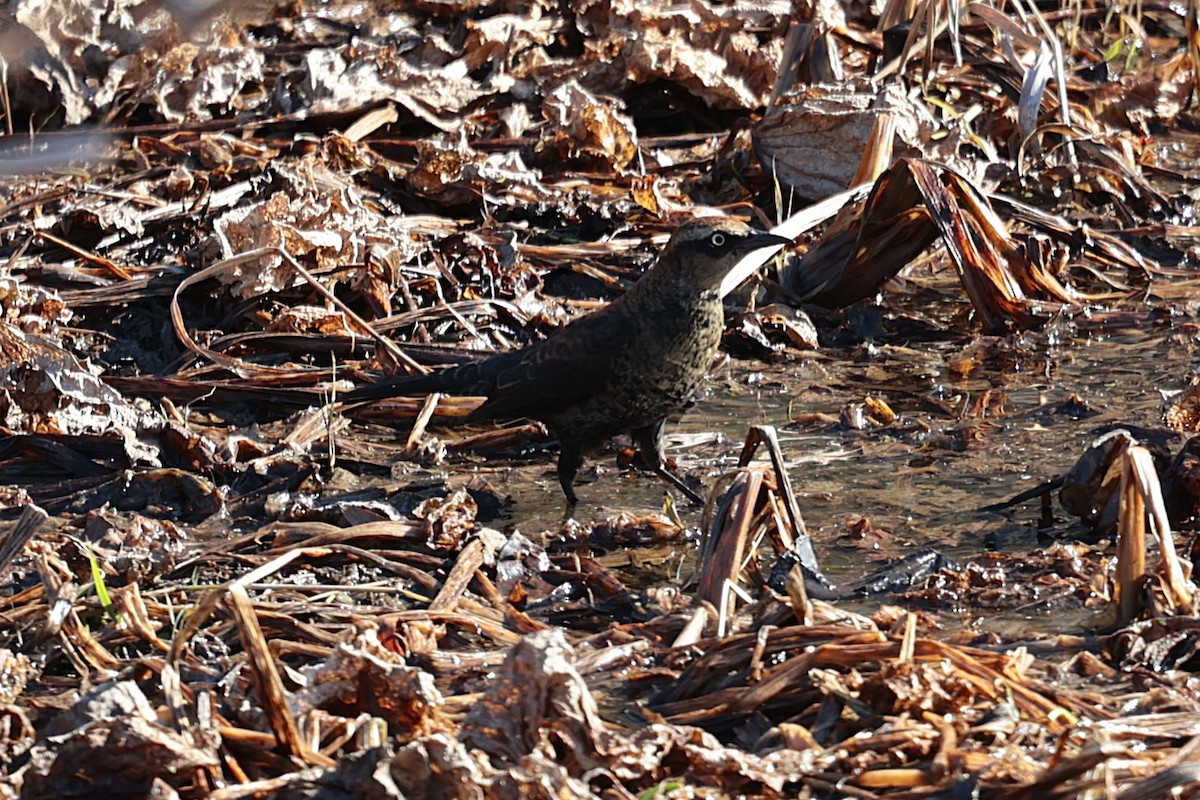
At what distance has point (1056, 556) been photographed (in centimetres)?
429

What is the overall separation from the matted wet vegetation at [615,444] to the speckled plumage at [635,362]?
24 centimetres

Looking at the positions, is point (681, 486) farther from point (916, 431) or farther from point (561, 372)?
point (916, 431)

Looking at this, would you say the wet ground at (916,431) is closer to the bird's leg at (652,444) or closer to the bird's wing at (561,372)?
the bird's leg at (652,444)

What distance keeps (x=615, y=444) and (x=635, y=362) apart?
0.80 metres

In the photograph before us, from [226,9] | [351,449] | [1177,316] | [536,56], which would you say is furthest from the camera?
[536,56]

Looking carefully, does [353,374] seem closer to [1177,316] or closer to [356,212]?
[356,212]

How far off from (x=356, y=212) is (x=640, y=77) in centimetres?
221

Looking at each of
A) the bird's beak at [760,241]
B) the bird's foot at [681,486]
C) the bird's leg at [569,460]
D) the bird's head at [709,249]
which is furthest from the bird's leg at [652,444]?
the bird's beak at [760,241]

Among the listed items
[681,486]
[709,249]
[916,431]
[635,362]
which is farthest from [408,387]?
[916,431]

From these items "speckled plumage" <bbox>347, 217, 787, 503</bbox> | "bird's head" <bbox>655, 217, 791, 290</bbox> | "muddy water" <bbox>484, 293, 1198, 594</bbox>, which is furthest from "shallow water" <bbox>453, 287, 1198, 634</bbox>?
"bird's head" <bbox>655, 217, 791, 290</bbox>

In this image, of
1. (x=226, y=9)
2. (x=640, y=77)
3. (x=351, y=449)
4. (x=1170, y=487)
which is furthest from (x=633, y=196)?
(x=226, y=9)

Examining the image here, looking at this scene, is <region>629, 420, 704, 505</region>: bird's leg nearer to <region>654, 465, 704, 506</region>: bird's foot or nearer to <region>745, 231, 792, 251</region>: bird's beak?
<region>654, 465, 704, 506</region>: bird's foot

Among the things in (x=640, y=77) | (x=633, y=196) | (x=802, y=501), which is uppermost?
(x=640, y=77)

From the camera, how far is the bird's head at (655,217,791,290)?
17.9 feet
